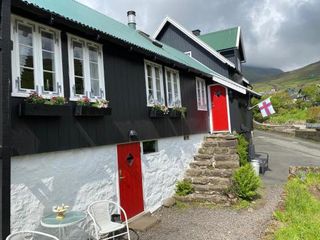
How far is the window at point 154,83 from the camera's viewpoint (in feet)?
33.8

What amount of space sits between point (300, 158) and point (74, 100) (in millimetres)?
18560

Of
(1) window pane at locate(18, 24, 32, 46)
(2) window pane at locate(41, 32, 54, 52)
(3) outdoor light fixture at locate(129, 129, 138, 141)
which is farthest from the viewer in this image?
(3) outdoor light fixture at locate(129, 129, 138, 141)

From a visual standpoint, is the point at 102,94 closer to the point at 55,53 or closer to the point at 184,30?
the point at 55,53

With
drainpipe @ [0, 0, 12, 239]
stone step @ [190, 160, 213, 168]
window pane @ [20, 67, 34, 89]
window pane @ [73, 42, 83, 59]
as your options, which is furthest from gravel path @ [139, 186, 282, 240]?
window pane @ [73, 42, 83, 59]

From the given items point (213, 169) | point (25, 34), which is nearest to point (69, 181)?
point (25, 34)

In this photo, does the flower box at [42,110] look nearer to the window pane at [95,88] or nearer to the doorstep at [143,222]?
the window pane at [95,88]

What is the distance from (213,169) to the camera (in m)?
12.0

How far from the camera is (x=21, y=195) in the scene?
5594mm

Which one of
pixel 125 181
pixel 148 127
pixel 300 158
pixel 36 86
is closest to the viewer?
pixel 36 86

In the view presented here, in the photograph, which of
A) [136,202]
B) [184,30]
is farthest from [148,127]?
[184,30]

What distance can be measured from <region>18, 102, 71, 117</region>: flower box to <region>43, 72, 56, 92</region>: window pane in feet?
1.51

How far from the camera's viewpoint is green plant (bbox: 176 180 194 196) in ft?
36.5

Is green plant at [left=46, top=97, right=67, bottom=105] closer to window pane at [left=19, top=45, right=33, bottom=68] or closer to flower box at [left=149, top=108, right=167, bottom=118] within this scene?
window pane at [left=19, top=45, right=33, bottom=68]

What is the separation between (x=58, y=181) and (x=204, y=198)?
19.2ft
